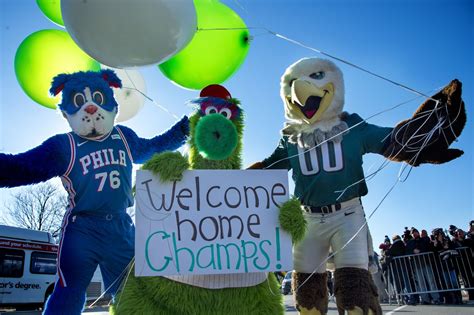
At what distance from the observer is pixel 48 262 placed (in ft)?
37.8

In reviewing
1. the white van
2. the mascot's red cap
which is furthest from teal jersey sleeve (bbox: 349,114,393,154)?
the white van

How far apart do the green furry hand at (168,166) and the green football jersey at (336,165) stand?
0.87 meters

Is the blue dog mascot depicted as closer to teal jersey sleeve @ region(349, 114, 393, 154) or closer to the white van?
teal jersey sleeve @ region(349, 114, 393, 154)

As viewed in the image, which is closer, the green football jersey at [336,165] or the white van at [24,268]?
the green football jersey at [336,165]

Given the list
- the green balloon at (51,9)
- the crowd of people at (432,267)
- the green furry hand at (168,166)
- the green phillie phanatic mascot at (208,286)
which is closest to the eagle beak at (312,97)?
the green phillie phanatic mascot at (208,286)

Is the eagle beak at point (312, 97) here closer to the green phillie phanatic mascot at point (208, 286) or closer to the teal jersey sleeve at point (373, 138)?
the teal jersey sleeve at point (373, 138)

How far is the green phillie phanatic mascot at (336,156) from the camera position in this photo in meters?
2.58

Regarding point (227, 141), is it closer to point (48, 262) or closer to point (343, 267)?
point (343, 267)

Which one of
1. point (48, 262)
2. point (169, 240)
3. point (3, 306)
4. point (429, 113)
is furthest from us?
point (48, 262)

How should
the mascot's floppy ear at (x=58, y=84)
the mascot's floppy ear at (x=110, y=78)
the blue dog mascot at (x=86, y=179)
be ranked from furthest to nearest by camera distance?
1. the mascot's floppy ear at (x=110, y=78)
2. the mascot's floppy ear at (x=58, y=84)
3. the blue dog mascot at (x=86, y=179)

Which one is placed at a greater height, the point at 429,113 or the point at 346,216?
the point at 429,113

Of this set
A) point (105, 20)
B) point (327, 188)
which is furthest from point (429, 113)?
point (105, 20)

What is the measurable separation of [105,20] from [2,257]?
998 cm

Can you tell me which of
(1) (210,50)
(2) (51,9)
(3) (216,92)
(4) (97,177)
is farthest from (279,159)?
(2) (51,9)
